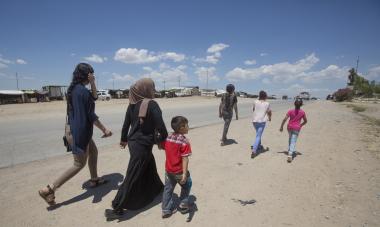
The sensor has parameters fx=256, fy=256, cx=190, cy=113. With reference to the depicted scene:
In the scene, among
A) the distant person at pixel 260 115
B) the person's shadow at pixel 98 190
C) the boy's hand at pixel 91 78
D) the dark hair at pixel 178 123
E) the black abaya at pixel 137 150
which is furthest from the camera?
the distant person at pixel 260 115

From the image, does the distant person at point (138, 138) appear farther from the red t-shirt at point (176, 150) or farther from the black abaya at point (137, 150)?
the red t-shirt at point (176, 150)

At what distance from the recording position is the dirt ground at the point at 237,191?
3.48m

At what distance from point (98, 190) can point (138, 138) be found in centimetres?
170

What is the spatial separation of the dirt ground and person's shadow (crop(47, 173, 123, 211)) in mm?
16

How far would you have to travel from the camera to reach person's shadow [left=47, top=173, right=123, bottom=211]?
4.06 m

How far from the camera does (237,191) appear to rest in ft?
14.1

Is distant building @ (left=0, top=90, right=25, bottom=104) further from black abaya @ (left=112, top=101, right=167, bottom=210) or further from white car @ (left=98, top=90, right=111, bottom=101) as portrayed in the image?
black abaya @ (left=112, top=101, right=167, bottom=210)

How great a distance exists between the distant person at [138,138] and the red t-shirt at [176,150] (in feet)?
0.60

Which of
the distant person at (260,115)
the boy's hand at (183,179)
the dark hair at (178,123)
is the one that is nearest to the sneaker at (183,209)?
the boy's hand at (183,179)

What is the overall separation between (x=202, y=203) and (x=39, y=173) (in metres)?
3.66

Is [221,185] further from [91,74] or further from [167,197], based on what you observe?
[91,74]

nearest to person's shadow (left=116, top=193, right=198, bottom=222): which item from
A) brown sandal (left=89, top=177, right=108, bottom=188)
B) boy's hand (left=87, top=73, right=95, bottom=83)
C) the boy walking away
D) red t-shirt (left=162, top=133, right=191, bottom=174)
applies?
the boy walking away

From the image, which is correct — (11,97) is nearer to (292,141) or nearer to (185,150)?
(292,141)

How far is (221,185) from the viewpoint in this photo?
15.1ft
